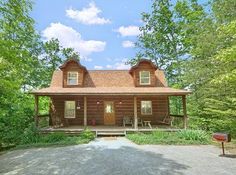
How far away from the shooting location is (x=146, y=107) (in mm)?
19562

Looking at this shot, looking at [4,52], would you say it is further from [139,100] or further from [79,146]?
[139,100]

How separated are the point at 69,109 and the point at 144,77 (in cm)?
686

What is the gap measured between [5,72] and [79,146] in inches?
217

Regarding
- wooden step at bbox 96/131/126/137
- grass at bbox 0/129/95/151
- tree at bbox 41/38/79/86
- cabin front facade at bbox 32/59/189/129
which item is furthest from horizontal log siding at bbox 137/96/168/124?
tree at bbox 41/38/79/86

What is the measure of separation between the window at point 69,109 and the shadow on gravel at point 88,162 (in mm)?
7412

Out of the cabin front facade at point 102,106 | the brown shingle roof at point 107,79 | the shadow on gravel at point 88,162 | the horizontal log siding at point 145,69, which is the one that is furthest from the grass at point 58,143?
the horizontal log siding at point 145,69

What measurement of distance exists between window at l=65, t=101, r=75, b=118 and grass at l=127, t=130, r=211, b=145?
6.17m

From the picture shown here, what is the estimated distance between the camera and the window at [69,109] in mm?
19406

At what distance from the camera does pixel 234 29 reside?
9.05 metres

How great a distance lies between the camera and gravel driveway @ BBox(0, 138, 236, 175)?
813 centimetres

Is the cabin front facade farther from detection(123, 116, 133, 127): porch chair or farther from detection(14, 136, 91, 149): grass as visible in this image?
detection(14, 136, 91, 149): grass

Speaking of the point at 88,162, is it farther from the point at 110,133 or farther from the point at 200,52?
the point at 200,52

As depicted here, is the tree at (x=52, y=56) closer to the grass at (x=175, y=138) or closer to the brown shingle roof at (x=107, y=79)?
the brown shingle roof at (x=107, y=79)

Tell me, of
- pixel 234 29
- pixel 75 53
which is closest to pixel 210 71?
pixel 234 29
